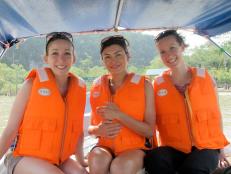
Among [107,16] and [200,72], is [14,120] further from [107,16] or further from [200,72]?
[200,72]

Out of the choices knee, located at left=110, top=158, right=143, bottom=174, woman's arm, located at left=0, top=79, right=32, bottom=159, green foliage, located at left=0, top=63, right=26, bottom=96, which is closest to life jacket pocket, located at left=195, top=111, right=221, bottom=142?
knee, located at left=110, top=158, right=143, bottom=174

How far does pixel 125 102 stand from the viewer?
2.50m

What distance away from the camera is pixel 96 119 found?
255 cm

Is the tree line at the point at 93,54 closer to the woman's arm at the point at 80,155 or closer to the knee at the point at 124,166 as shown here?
the woman's arm at the point at 80,155

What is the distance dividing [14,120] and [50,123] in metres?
0.26

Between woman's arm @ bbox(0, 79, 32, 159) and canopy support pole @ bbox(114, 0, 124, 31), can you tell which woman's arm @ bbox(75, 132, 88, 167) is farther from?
canopy support pole @ bbox(114, 0, 124, 31)

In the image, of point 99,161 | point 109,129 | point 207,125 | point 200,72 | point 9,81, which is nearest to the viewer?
point 99,161

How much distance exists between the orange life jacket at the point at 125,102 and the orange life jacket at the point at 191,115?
0.25 meters

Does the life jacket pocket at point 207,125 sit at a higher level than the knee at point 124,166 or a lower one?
higher

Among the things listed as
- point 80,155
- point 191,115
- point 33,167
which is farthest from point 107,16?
point 33,167

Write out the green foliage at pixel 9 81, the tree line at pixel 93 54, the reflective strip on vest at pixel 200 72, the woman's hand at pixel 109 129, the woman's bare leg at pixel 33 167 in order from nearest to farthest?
1. the woman's bare leg at pixel 33 167
2. the woman's hand at pixel 109 129
3. the reflective strip on vest at pixel 200 72
4. the tree line at pixel 93 54
5. the green foliage at pixel 9 81

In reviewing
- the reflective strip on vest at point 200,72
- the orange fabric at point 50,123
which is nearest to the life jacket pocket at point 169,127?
the reflective strip on vest at point 200,72

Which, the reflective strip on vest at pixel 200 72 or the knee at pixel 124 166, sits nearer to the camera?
the knee at pixel 124 166

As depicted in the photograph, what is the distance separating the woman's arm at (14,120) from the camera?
2.09 meters
